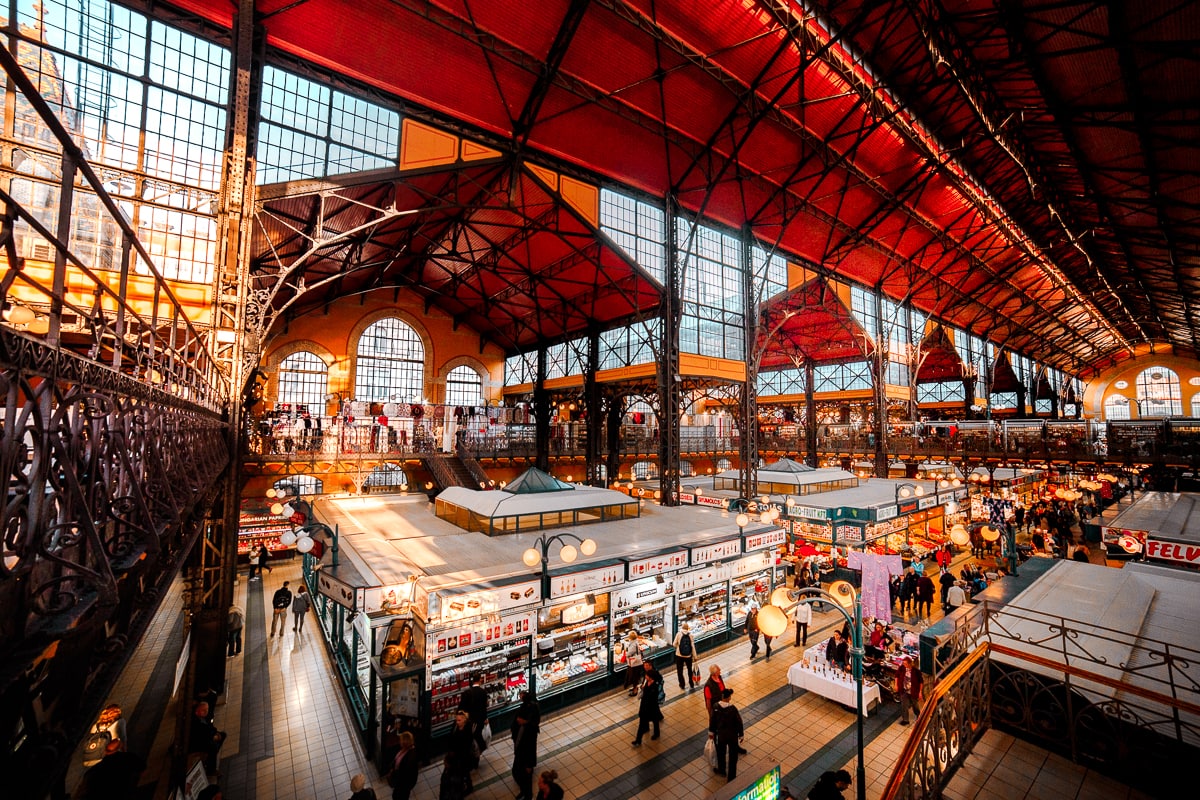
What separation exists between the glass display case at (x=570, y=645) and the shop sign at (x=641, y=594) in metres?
0.29

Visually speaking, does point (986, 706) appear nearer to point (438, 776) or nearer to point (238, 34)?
point (438, 776)

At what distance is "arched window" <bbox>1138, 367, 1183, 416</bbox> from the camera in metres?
46.9

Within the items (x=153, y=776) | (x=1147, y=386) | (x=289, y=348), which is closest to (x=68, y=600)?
(x=153, y=776)

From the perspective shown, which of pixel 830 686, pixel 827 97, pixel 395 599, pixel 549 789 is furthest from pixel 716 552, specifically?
pixel 827 97

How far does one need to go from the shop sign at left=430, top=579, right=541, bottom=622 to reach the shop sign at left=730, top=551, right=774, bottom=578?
19.3 ft

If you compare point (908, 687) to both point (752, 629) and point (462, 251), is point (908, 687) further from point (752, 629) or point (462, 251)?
point (462, 251)

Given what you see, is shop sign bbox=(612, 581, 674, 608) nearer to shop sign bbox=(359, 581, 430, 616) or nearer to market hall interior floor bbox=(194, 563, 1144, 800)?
market hall interior floor bbox=(194, 563, 1144, 800)

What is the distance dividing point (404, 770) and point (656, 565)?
5.86 m

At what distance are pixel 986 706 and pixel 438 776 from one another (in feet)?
27.1

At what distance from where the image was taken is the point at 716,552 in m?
12.1

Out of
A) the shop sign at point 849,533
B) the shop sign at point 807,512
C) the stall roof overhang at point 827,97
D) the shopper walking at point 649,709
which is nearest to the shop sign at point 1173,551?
the shop sign at point 849,533

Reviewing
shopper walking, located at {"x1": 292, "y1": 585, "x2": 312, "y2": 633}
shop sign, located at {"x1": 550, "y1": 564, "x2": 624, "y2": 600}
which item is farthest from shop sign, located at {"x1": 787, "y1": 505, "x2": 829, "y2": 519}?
shopper walking, located at {"x1": 292, "y1": 585, "x2": 312, "y2": 633}

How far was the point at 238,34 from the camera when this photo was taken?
9695mm

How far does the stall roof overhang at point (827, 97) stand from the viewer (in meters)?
11.4
